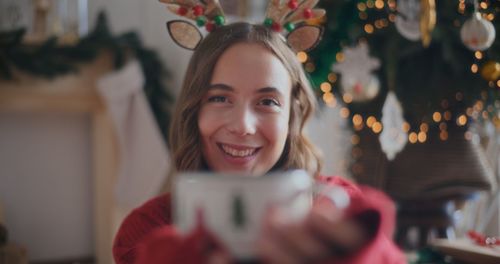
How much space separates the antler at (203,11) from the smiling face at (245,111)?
5.5 inches

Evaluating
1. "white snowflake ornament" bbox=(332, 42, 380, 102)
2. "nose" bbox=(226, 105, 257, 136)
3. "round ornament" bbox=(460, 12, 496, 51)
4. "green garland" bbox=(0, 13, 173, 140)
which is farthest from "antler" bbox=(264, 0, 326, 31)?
"green garland" bbox=(0, 13, 173, 140)

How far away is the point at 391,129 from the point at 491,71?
310 millimetres

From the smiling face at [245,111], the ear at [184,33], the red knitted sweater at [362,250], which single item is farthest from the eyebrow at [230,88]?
the red knitted sweater at [362,250]

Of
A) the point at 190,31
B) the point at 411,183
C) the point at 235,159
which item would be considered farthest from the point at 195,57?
the point at 411,183

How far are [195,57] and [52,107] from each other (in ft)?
5.80

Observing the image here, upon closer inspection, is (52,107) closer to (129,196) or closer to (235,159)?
(129,196)

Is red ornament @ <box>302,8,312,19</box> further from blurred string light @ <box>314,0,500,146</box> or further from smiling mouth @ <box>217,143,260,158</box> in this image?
blurred string light @ <box>314,0,500,146</box>

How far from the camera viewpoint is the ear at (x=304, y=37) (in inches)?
39.2

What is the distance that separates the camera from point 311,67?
1.65 meters

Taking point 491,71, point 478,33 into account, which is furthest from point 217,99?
point 491,71

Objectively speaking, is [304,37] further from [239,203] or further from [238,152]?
[239,203]

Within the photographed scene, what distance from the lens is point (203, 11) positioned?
3.26ft

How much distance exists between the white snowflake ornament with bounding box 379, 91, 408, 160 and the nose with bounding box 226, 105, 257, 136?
80cm

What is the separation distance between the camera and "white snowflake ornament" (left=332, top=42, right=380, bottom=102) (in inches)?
62.0
